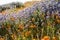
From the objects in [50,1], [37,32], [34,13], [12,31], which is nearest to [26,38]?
[37,32]

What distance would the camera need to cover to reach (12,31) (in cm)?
547

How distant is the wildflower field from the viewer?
474 centimetres

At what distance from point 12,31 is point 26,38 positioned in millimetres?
843

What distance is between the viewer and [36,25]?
5332 mm

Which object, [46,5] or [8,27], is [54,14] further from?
[8,27]

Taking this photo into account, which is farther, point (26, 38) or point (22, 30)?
point (22, 30)

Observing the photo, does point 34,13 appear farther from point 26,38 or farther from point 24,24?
point 26,38

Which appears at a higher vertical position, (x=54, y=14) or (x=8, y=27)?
(x=54, y=14)

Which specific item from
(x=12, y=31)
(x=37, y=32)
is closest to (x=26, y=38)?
(x=37, y=32)

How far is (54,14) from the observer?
17.9 feet

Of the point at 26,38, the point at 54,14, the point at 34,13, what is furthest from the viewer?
the point at 34,13

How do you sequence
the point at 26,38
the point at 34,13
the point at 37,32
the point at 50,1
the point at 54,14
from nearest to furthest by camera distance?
the point at 26,38 < the point at 37,32 < the point at 54,14 < the point at 34,13 < the point at 50,1

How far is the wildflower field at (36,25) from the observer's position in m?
4.74

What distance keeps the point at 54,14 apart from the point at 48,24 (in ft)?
1.68
